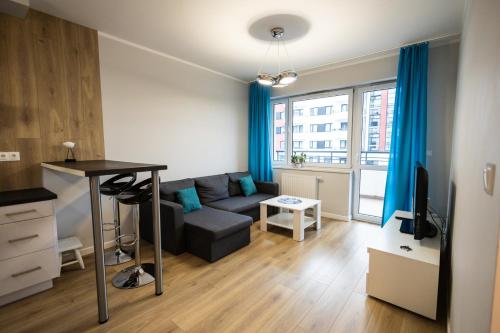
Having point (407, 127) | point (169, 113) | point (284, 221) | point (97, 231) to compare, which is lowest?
point (284, 221)

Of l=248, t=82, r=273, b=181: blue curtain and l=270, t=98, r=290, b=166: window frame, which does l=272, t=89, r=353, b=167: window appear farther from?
l=248, t=82, r=273, b=181: blue curtain

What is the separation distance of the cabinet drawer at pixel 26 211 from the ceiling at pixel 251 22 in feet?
6.36

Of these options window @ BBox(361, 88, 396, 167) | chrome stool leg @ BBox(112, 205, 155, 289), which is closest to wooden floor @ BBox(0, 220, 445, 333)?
chrome stool leg @ BBox(112, 205, 155, 289)

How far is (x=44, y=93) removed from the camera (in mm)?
2426

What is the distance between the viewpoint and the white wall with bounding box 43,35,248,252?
109 inches

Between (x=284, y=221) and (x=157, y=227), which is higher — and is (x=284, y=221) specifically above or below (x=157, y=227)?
below

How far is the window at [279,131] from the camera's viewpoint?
4907 millimetres

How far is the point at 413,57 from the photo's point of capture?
3062 millimetres

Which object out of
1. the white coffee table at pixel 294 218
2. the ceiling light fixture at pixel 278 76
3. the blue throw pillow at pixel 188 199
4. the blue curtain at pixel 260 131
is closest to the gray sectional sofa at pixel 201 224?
the blue throw pillow at pixel 188 199

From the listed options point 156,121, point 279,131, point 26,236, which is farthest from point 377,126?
point 26,236

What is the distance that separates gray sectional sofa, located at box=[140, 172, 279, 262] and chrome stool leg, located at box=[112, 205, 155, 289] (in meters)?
0.47

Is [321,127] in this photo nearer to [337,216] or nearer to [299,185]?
[299,185]

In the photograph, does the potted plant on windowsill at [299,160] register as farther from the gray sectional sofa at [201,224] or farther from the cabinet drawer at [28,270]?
the cabinet drawer at [28,270]

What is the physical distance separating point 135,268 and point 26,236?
3.10 ft
